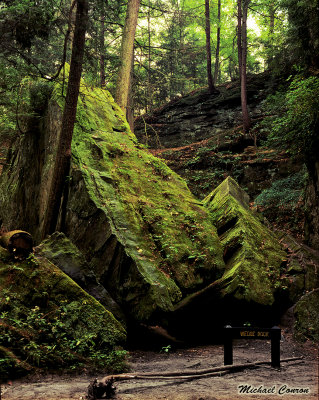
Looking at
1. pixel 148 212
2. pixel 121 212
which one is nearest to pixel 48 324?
pixel 121 212

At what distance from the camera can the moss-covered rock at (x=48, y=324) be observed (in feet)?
14.8

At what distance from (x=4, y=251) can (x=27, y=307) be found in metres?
1.16

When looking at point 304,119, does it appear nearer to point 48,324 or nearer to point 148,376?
point 148,376

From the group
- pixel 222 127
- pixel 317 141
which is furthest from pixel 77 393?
pixel 222 127

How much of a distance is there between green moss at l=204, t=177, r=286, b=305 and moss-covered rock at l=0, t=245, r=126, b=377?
9.61 feet

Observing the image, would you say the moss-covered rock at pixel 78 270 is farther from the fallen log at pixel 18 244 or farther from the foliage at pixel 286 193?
the foliage at pixel 286 193

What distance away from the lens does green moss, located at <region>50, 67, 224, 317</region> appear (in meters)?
7.14

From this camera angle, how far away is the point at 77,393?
12.0 ft

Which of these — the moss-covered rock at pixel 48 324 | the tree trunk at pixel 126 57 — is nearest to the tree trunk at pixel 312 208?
the moss-covered rock at pixel 48 324

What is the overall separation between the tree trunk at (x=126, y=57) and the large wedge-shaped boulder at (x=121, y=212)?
2.28 metres

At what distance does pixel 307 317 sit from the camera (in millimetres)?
7043

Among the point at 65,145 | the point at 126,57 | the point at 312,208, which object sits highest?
the point at 126,57

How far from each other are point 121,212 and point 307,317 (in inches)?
195

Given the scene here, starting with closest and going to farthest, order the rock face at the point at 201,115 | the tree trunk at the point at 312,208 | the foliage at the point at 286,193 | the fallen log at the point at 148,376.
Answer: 1. the fallen log at the point at 148,376
2. the tree trunk at the point at 312,208
3. the foliage at the point at 286,193
4. the rock face at the point at 201,115
